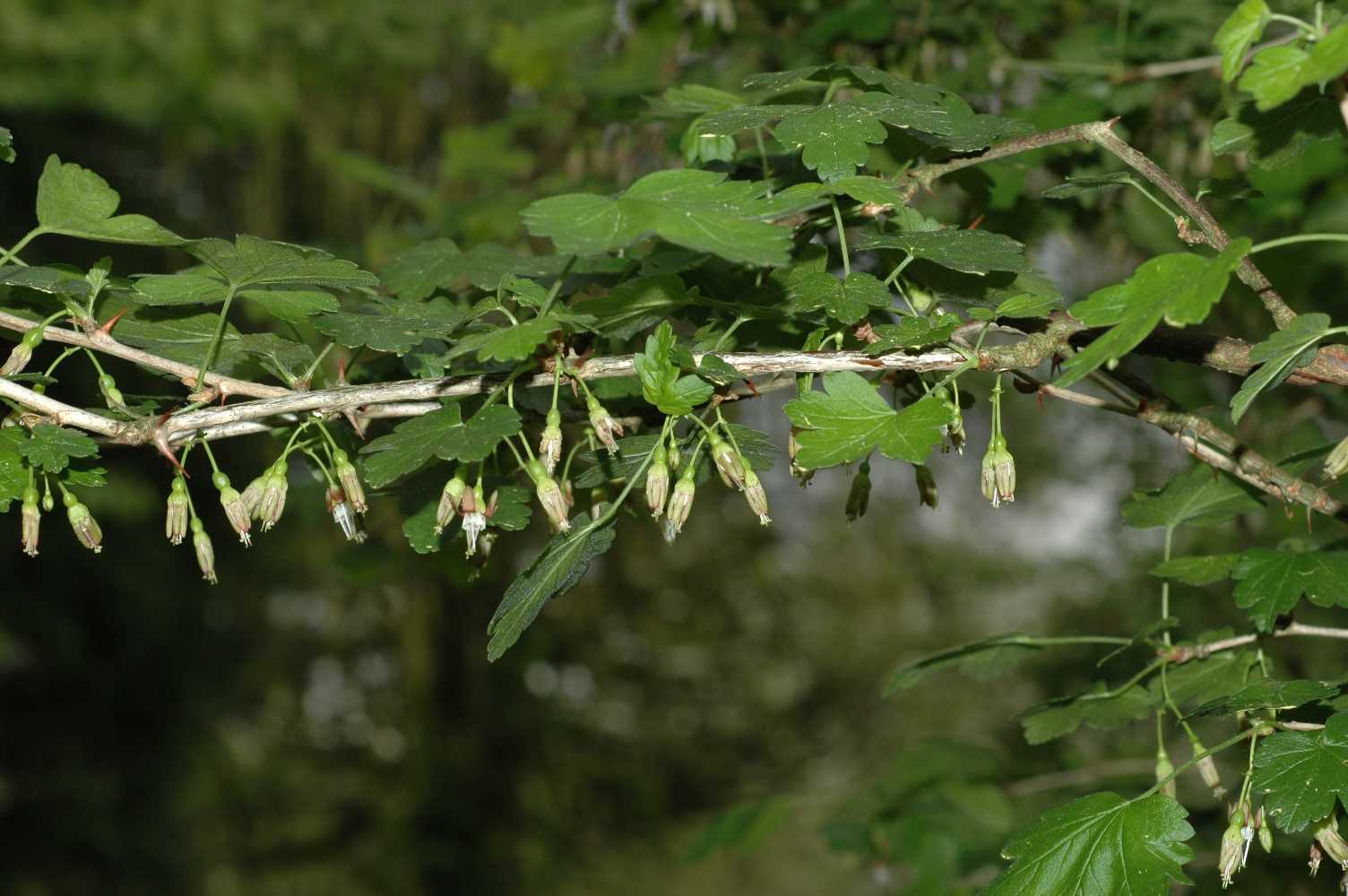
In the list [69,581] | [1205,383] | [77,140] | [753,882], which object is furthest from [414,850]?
[1205,383]

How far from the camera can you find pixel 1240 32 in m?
0.73

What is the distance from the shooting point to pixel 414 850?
16.4 feet

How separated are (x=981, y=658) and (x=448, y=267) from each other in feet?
2.35

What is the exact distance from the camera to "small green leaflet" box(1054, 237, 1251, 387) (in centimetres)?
69

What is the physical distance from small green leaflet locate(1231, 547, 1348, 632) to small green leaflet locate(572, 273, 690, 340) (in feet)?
1.76

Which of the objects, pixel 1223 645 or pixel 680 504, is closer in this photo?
pixel 680 504

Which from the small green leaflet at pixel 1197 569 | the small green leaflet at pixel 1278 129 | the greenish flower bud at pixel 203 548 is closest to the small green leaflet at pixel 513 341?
the greenish flower bud at pixel 203 548

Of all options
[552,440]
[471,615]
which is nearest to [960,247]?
[552,440]

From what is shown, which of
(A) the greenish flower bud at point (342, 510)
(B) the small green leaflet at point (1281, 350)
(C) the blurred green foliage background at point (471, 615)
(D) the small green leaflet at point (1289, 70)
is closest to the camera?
(D) the small green leaflet at point (1289, 70)

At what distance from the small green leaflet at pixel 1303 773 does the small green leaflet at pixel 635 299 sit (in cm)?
55

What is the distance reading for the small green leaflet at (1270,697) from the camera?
817 millimetres

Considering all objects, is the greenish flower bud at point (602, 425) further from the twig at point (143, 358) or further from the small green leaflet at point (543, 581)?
the twig at point (143, 358)

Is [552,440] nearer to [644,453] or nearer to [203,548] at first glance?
[644,453]

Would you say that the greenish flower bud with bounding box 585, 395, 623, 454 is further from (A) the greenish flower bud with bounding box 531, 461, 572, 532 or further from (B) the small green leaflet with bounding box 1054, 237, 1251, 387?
(B) the small green leaflet with bounding box 1054, 237, 1251, 387
